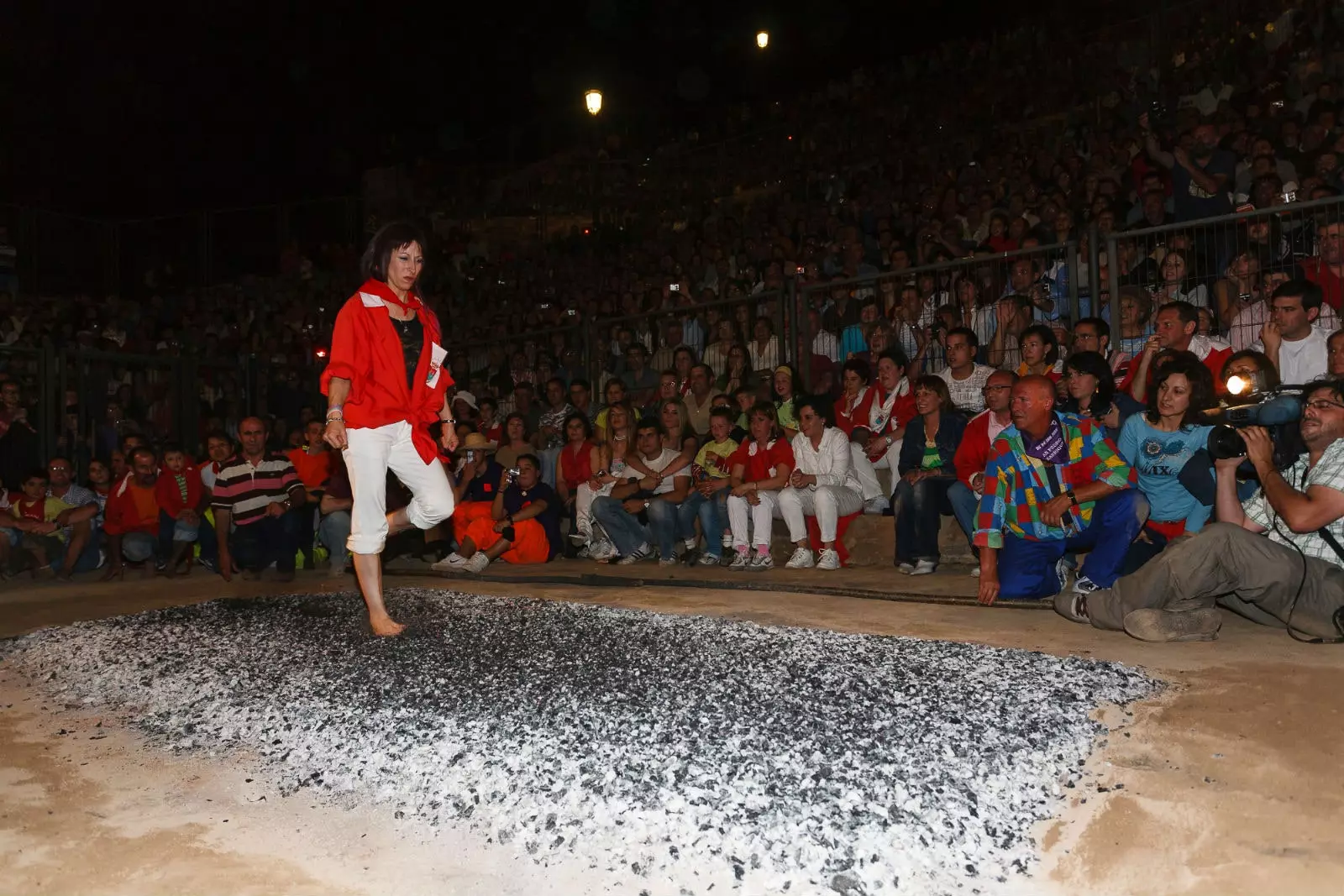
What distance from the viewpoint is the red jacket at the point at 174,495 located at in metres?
8.89

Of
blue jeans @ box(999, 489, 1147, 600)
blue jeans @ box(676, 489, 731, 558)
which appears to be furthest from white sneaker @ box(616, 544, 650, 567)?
blue jeans @ box(999, 489, 1147, 600)

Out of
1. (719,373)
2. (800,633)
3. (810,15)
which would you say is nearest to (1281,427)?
(800,633)

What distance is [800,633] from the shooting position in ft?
14.7

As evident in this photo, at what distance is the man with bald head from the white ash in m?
1.45

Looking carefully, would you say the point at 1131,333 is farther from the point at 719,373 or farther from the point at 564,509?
the point at 564,509

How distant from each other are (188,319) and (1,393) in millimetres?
6670

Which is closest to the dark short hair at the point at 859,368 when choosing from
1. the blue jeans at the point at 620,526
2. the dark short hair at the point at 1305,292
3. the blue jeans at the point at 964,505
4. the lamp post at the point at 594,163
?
the blue jeans at the point at 964,505

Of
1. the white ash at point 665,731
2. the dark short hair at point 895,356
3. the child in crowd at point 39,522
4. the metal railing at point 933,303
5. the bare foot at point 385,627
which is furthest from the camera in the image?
the child in crowd at point 39,522

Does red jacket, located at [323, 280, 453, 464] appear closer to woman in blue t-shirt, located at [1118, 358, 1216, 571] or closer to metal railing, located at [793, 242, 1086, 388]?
woman in blue t-shirt, located at [1118, 358, 1216, 571]

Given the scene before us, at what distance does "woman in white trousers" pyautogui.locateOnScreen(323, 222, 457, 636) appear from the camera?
4617 mm

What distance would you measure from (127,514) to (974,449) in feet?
23.9

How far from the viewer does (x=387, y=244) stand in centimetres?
467

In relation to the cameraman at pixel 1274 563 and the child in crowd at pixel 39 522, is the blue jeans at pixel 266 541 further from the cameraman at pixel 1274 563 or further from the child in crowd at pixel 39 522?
the cameraman at pixel 1274 563

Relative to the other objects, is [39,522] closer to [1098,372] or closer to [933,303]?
[933,303]
